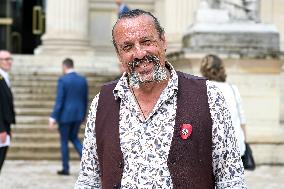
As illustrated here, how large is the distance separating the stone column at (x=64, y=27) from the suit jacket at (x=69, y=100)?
719 cm

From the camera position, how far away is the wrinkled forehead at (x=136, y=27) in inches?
113

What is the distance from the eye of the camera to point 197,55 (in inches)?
432

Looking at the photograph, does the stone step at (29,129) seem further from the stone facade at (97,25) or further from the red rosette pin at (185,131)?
the red rosette pin at (185,131)

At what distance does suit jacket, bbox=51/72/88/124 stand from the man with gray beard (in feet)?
23.9

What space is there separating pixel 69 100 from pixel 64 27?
24.3ft

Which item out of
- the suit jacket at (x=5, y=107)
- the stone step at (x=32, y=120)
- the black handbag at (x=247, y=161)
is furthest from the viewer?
the stone step at (x=32, y=120)

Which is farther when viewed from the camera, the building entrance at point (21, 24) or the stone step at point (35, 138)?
the building entrance at point (21, 24)

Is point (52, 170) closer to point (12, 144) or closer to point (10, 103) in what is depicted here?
point (12, 144)

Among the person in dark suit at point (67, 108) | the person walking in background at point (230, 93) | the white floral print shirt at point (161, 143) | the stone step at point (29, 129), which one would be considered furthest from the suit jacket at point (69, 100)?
the white floral print shirt at point (161, 143)

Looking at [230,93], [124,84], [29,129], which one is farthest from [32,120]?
[124,84]

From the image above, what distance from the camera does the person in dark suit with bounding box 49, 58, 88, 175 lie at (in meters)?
10.2

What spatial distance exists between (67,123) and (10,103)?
8.75 ft

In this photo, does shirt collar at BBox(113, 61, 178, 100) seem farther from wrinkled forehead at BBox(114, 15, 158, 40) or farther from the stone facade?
the stone facade

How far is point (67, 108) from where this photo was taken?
33.6ft
